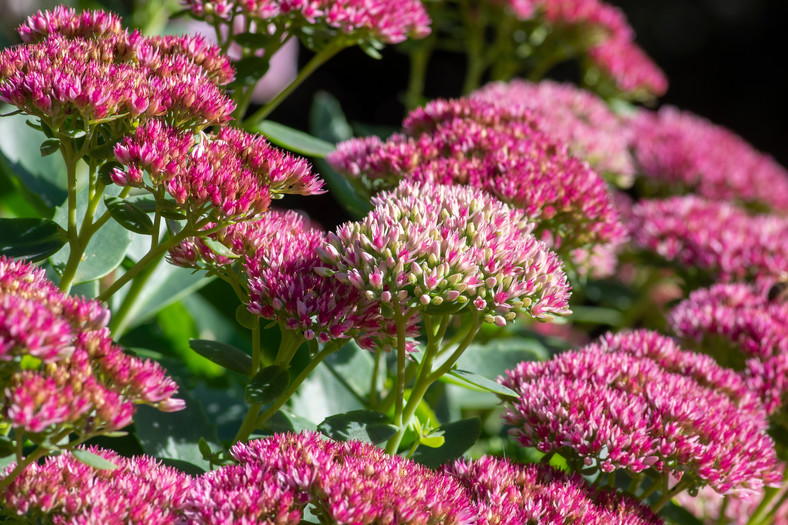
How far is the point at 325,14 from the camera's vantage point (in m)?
1.24

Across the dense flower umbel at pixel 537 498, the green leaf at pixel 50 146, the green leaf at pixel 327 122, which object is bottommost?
the dense flower umbel at pixel 537 498

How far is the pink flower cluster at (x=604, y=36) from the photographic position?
6.24ft

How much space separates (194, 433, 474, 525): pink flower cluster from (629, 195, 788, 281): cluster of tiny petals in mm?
1041

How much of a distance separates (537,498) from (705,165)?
55.9 inches

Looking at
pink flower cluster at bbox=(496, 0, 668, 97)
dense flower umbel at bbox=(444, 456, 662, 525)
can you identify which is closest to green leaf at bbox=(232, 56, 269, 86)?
dense flower umbel at bbox=(444, 456, 662, 525)

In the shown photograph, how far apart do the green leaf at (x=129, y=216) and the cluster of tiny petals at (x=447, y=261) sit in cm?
20

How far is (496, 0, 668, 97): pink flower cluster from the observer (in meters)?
1.90

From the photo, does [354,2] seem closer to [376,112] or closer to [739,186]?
[739,186]

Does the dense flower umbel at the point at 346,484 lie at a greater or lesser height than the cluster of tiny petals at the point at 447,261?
lesser

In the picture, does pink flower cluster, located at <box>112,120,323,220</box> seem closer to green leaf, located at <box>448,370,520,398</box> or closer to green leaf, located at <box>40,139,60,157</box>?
green leaf, located at <box>40,139,60,157</box>

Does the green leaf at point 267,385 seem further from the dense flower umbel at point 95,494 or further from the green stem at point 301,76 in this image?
the green stem at point 301,76

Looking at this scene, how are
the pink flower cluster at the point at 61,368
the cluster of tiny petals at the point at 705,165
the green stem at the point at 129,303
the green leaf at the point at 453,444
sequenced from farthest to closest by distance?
the cluster of tiny petals at the point at 705,165 → the green stem at the point at 129,303 → the green leaf at the point at 453,444 → the pink flower cluster at the point at 61,368

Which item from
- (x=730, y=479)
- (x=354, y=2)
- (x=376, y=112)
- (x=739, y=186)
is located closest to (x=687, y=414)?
(x=730, y=479)

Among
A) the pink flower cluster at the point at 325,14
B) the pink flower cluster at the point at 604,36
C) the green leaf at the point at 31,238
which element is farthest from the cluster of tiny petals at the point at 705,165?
the green leaf at the point at 31,238
